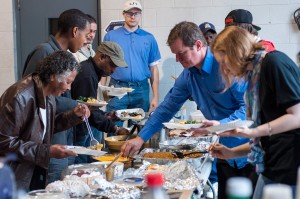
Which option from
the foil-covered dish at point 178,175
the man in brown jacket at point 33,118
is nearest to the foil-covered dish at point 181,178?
the foil-covered dish at point 178,175

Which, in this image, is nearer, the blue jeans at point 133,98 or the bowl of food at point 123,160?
the bowl of food at point 123,160

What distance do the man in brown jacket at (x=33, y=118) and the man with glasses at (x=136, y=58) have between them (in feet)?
7.89

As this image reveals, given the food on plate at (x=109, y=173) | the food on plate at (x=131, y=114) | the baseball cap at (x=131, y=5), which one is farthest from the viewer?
the baseball cap at (x=131, y=5)

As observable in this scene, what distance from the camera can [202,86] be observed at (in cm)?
291

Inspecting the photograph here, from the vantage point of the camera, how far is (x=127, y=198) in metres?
1.93

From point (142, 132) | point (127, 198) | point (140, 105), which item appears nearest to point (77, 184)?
point (127, 198)

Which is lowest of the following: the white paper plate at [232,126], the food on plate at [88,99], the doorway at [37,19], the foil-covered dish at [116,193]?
the foil-covered dish at [116,193]

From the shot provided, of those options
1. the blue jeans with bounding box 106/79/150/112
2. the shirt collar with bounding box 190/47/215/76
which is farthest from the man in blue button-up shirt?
the blue jeans with bounding box 106/79/150/112

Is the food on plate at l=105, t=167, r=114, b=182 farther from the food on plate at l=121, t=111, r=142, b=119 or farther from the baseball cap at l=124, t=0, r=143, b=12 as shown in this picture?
the baseball cap at l=124, t=0, r=143, b=12

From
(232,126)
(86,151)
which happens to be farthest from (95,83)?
(232,126)

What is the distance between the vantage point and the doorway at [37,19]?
547 centimetres

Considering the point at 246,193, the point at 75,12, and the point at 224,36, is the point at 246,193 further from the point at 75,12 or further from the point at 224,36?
the point at 75,12

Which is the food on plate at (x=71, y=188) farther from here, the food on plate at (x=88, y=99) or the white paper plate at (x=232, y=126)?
the food on plate at (x=88, y=99)

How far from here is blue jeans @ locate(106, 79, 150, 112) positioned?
484 centimetres
